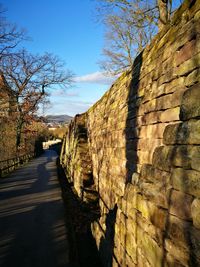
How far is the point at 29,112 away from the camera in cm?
2858

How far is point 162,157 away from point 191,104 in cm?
67

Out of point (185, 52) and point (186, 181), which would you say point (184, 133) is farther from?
point (185, 52)

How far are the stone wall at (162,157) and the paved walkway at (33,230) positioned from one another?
1.06 meters

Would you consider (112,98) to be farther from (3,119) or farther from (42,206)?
(3,119)

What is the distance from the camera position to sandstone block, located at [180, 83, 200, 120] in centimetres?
228

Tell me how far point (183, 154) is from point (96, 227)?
3.89 metres

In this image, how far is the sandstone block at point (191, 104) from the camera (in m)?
2.28

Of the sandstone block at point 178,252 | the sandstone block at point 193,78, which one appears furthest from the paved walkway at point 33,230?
the sandstone block at point 193,78

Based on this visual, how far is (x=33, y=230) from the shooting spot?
6.67 m

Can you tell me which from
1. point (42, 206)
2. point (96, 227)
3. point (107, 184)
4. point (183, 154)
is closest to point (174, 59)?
point (183, 154)

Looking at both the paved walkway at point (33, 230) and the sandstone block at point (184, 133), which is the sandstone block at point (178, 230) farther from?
the paved walkway at point (33, 230)

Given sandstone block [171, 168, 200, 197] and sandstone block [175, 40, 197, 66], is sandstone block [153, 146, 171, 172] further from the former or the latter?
sandstone block [175, 40, 197, 66]

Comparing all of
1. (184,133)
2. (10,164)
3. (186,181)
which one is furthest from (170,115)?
(10,164)

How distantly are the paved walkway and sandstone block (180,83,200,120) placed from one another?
383 centimetres
